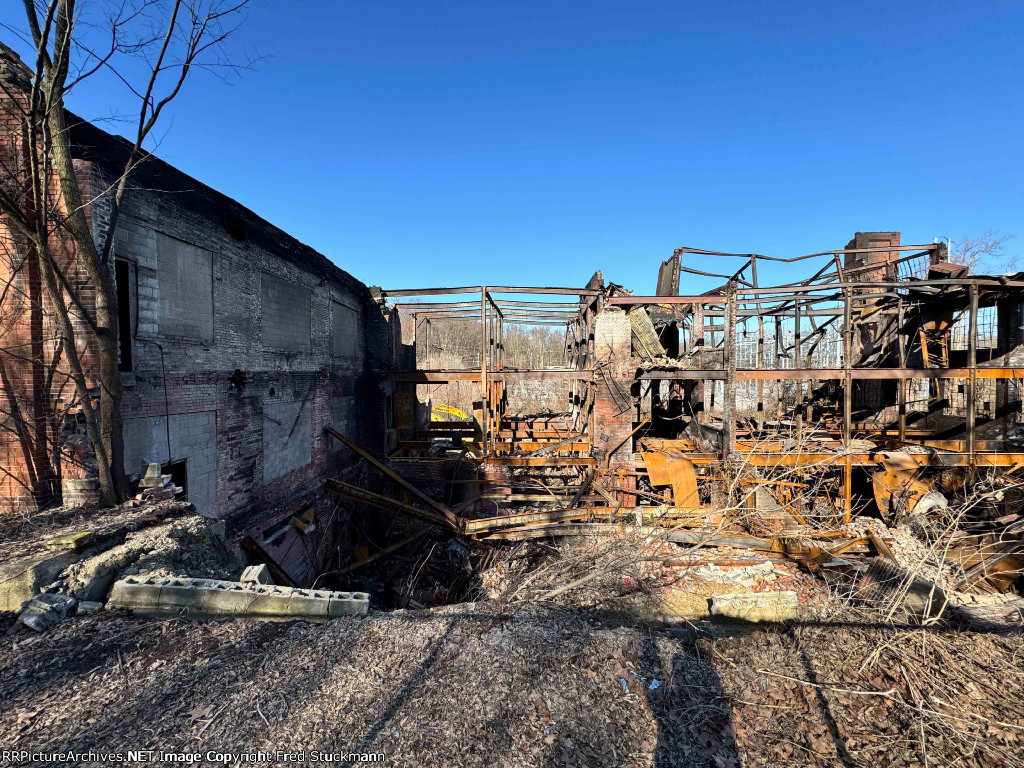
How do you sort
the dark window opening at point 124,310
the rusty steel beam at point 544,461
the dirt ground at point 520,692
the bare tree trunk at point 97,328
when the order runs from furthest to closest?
1. the rusty steel beam at point 544,461
2. the dark window opening at point 124,310
3. the bare tree trunk at point 97,328
4. the dirt ground at point 520,692

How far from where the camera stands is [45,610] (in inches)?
129

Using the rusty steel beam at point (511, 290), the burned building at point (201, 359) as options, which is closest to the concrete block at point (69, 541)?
the burned building at point (201, 359)

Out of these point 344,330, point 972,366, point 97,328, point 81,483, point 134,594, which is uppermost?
point 344,330

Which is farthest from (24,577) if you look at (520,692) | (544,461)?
(544,461)

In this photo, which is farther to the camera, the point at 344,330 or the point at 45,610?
the point at 344,330

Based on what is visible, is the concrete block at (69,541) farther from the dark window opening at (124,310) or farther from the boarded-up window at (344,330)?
the boarded-up window at (344,330)

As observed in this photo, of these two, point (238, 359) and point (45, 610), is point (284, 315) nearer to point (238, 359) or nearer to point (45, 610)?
point (238, 359)

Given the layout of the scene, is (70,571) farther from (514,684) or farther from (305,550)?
(305,550)

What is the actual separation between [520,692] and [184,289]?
22.1 feet

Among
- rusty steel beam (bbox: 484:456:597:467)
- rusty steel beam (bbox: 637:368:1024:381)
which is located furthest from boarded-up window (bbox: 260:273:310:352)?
rusty steel beam (bbox: 637:368:1024:381)

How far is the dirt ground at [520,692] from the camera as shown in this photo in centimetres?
229

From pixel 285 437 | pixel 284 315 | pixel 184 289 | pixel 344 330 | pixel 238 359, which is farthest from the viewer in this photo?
pixel 344 330

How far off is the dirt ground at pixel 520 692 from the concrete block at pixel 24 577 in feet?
0.55

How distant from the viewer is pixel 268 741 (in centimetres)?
230
